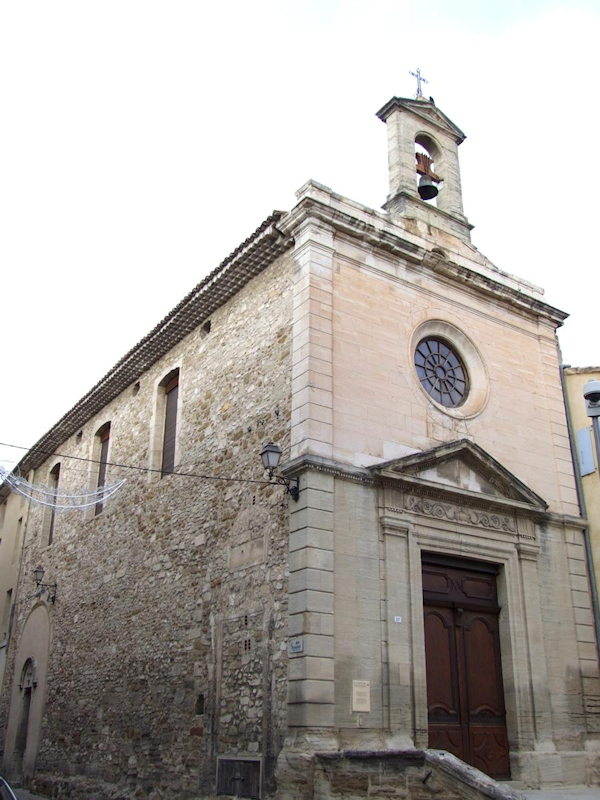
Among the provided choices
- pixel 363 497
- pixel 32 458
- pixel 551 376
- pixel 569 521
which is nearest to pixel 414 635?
pixel 363 497

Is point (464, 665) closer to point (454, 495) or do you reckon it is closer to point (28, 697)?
point (454, 495)

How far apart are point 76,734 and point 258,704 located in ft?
19.9

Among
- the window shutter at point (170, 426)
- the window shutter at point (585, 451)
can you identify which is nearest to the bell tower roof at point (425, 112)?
the window shutter at point (585, 451)

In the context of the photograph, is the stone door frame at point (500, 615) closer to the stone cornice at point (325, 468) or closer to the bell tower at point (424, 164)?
the stone cornice at point (325, 468)

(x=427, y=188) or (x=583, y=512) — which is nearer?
(x=583, y=512)

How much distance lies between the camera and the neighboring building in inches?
501

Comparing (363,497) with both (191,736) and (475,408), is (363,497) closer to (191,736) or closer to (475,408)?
(475,408)

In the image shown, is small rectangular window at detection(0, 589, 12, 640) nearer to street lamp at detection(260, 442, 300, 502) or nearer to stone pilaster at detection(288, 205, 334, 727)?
street lamp at detection(260, 442, 300, 502)

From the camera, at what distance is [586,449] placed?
13.4 metres

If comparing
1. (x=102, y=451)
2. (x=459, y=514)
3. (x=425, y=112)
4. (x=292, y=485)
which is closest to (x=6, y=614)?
(x=102, y=451)

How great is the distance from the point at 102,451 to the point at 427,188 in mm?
8824

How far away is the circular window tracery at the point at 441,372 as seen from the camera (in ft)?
40.0

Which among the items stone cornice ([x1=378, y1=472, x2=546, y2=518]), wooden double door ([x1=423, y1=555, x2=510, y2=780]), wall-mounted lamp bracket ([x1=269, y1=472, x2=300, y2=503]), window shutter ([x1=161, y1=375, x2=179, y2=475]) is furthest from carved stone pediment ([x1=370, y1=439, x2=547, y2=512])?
window shutter ([x1=161, y1=375, x2=179, y2=475])

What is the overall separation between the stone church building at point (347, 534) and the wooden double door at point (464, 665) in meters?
0.03
